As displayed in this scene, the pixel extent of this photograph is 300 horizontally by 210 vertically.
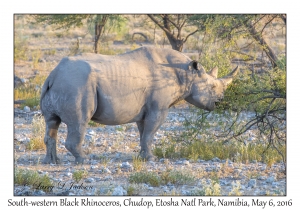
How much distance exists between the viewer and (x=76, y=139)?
1121 cm

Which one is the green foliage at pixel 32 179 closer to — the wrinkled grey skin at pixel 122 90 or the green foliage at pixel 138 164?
the wrinkled grey skin at pixel 122 90

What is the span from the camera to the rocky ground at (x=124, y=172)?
9.62 metres

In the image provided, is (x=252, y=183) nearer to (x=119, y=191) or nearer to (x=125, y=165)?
(x=119, y=191)

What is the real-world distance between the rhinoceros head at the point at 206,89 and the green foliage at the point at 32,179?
12.0 feet

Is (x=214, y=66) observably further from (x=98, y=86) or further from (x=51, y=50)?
(x=51, y=50)

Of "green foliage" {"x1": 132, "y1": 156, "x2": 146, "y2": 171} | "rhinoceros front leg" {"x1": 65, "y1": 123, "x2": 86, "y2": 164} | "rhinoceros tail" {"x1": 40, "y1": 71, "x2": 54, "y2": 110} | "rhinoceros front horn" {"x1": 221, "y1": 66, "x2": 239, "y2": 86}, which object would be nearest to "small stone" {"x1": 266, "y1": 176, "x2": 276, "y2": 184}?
"green foliage" {"x1": 132, "y1": 156, "x2": 146, "y2": 171}

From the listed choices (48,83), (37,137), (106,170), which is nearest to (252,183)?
(106,170)

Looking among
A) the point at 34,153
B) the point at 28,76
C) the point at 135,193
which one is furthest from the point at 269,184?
the point at 28,76

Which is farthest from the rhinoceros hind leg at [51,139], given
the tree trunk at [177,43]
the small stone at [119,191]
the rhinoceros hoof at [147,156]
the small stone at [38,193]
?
the tree trunk at [177,43]

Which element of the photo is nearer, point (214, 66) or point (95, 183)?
point (95, 183)

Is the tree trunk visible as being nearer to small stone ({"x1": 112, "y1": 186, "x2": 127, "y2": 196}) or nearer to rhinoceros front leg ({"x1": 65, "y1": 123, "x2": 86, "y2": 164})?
rhinoceros front leg ({"x1": 65, "y1": 123, "x2": 86, "y2": 164})

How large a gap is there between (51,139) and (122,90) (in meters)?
1.50

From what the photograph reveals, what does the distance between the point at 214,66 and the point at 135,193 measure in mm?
4548

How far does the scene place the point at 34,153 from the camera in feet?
40.7
